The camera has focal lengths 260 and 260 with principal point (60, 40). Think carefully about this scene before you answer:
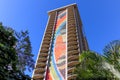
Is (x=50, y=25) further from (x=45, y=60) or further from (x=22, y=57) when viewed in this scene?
(x=22, y=57)

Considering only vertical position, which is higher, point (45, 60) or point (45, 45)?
point (45, 45)

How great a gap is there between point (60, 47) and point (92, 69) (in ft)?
168

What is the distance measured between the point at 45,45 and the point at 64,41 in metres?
5.96

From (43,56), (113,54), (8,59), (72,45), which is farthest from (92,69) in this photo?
(43,56)

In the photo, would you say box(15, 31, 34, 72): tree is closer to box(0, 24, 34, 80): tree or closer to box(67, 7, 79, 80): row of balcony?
box(0, 24, 34, 80): tree

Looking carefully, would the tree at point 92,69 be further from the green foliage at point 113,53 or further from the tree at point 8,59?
the tree at point 8,59

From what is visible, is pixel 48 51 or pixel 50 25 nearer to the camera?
pixel 48 51

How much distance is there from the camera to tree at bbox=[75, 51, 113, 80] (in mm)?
13444

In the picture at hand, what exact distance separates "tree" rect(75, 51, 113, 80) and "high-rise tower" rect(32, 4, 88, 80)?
117 ft

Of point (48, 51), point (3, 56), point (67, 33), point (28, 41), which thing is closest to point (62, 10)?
point (67, 33)

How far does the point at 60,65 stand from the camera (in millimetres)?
59125

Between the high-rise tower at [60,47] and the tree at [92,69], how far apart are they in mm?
35651

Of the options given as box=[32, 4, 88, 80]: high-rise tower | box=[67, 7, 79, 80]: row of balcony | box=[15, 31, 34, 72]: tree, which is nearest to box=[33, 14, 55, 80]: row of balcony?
box=[32, 4, 88, 80]: high-rise tower

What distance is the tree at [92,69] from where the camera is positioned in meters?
13.4
